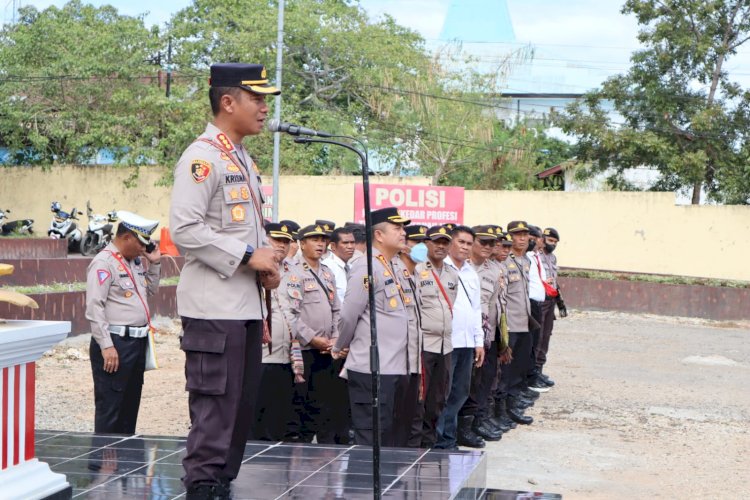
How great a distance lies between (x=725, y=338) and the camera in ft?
58.2

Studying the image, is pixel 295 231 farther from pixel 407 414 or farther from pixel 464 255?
pixel 407 414

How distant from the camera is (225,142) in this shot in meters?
4.10

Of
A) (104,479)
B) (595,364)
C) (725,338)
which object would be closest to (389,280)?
(104,479)

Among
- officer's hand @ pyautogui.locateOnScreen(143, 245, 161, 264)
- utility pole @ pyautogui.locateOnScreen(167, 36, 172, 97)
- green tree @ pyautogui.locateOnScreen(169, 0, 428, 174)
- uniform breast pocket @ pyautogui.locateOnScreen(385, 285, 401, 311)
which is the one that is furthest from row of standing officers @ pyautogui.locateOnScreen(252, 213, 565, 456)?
utility pole @ pyautogui.locateOnScreen(167, 36, 172, 97)

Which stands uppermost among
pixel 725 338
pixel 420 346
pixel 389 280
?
pixel 389 280

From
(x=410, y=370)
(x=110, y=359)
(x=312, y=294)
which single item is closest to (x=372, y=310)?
(x=410, y=370)

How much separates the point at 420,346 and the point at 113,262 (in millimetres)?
2032

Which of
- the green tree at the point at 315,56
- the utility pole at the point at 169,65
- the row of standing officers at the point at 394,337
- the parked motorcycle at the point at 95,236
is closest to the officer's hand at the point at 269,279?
the row of standing officers at the point at 394,337

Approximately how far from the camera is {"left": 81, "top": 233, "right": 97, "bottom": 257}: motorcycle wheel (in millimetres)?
25359

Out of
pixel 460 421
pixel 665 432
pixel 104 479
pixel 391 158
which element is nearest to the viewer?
pixel 104 479

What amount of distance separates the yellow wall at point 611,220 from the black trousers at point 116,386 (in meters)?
20.7

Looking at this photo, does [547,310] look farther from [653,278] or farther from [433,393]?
[653,278]

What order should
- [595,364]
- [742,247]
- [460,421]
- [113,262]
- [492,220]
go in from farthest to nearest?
[492,220], [742,247], [595,364], [460,421], [113,262]

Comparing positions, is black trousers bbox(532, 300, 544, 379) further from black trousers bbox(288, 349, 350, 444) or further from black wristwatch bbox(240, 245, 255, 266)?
black wristwatch bbox(240, 245, 255, 266)
